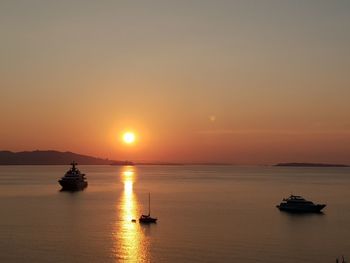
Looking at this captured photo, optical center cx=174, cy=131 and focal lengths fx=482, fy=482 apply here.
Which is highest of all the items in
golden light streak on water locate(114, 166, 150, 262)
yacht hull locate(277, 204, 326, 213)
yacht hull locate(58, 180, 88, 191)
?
yacht hull locate(58, 180, 88, 191)

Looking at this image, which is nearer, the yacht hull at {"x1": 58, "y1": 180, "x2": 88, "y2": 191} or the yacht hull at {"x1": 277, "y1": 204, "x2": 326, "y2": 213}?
the yacht hull at {"x1": 277, "y1": 204, "x2": 326, "y2": 213}

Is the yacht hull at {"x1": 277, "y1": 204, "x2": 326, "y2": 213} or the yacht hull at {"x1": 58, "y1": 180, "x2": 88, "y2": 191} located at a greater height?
the yacht hull at {"x1": 58, "y1": 180, "x2": 88, "y2": 191}

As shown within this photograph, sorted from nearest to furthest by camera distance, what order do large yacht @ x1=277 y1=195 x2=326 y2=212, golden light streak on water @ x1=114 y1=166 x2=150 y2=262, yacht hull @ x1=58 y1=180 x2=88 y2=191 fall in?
golden light streak on water @ x1=114 y1=166 x2=150 y2=262 < large yacht @ x1=277 y1=195 x2=326 y2=212 < yacht hull @ x1=58 y1=180 x2=88 y2=191

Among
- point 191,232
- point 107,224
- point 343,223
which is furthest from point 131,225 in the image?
point 343,223

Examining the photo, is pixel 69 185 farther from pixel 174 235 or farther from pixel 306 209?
pixel 174 235

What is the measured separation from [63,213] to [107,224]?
23.7 meters

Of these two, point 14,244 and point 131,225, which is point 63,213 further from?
point 14,244

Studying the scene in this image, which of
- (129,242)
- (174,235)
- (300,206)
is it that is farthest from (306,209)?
(129,242)

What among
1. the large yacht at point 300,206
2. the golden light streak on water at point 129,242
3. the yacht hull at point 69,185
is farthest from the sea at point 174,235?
the yacht hull at point 69,185

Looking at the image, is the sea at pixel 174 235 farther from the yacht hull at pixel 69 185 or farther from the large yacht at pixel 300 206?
the yacht hull at pixel 69 185

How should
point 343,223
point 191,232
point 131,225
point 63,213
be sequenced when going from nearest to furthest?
point 191,232, point 131,225, point 343,223, point 63,213

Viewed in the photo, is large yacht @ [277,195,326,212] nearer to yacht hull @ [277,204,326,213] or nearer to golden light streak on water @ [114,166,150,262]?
yacht hull @ [277,204,326,213]

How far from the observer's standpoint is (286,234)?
85000 mm

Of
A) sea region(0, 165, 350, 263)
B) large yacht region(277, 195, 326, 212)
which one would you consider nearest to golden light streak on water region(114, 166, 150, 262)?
sea region(0, 165, 350, 263)
